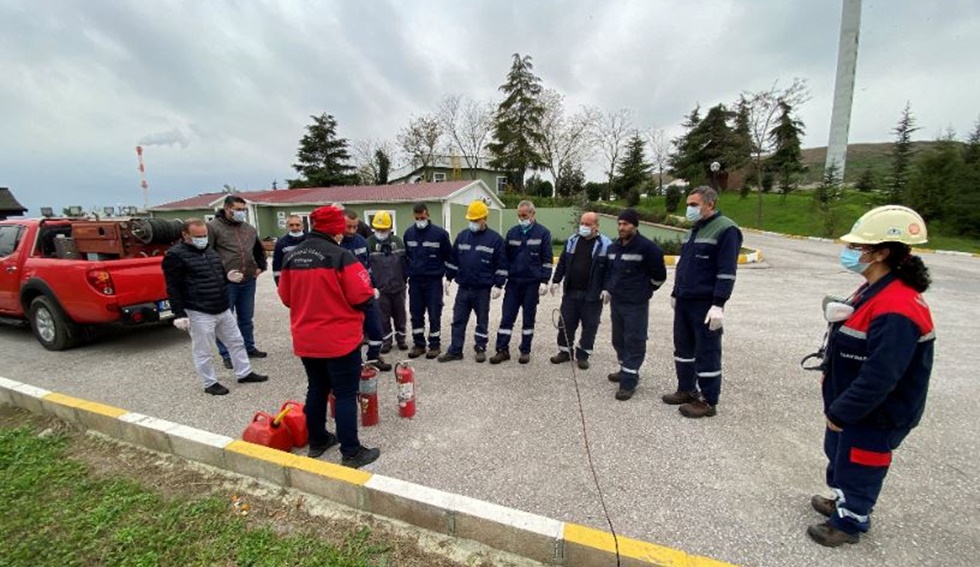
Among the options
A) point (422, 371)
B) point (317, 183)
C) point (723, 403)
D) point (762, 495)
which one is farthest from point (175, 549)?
point (317, 183)

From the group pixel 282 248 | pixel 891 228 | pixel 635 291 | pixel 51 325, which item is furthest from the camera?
pixel 51 325

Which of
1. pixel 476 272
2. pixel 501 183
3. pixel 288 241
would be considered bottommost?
pixel 476 272

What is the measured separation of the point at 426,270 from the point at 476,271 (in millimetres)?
637

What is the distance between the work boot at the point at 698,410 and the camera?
366cm

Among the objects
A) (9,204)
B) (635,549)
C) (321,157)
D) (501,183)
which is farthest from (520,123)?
(635,549)

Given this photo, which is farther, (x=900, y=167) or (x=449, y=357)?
(x=900, y=167)

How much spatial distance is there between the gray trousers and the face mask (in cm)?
460

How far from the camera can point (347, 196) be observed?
21.8m

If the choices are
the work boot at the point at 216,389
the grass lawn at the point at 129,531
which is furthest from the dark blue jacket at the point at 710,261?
the work boot at the point at 216,389

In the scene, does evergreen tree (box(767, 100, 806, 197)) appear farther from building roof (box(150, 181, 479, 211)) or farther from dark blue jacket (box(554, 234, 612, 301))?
dark blue jacket (box(554, 234, 612, 301))

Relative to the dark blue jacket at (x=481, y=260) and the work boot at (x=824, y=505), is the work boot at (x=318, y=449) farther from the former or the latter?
the work boot at (x=824, y=505)

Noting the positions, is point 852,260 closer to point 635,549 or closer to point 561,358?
point 635,549

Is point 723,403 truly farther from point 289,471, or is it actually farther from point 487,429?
point 289,471

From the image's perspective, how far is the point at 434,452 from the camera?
314 cm
